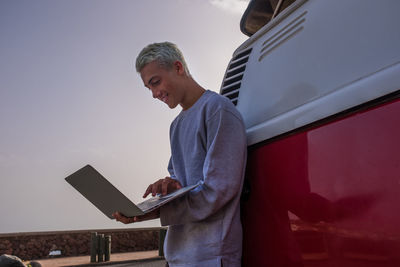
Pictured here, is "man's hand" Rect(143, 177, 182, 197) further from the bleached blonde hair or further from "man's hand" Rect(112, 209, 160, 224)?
the bleached blonde hair

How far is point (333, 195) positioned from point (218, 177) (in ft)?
1.32

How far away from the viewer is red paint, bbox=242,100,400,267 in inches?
31.8

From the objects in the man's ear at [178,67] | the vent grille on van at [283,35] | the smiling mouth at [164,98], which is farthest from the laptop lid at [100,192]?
the vent grille on van at [283,35]

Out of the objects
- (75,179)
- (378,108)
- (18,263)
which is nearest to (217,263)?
(75,179)

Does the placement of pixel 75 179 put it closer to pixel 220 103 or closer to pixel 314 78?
pixel 220 103

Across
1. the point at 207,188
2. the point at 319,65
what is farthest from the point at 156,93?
the point at 319,65

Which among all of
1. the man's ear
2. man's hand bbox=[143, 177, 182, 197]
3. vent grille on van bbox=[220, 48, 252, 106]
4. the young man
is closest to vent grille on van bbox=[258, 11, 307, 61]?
vent grille on van bbox=[220, 48, 252, 106]

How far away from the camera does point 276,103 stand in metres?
1.21

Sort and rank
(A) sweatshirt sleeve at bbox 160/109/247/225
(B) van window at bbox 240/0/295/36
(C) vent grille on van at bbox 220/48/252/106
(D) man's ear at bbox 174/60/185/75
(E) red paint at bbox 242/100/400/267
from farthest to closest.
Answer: (B) van window at bbox 240/0/295/36
(D) man's ear at bbox 174/60/185/75
(C) vent grille on van at bbox 220/48/252/106
(A) sweatshirt sleeve at bbox 160/109/247/225
(E) red paint at bbox 242/100/400/267

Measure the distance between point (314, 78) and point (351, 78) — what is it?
0.44 ft

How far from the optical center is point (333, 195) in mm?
922

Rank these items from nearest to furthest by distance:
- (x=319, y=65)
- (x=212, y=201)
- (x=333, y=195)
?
(x=333, y=195) → (x=319, y=65) → (x=212, y=201)

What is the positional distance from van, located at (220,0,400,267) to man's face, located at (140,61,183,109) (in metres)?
0.37

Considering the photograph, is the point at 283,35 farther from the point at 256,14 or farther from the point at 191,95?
the point at 256,14
